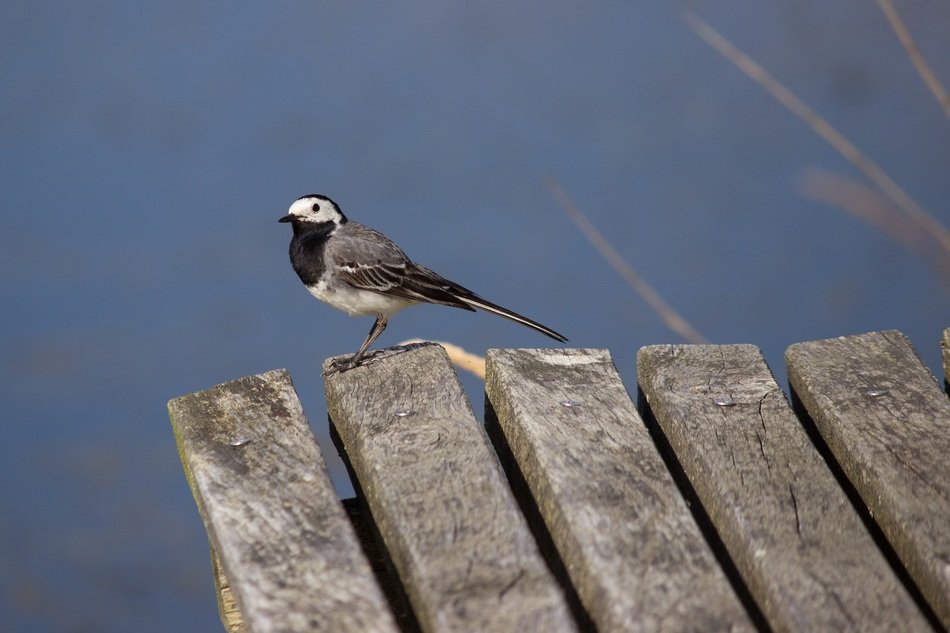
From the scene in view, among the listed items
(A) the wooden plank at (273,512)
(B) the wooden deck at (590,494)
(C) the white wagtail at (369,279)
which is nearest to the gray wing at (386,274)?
(C) the white wagtail at (369,279)

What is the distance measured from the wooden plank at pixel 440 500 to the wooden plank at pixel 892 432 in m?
0.68

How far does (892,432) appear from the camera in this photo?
241 cm

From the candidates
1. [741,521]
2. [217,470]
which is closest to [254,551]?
[217,470]

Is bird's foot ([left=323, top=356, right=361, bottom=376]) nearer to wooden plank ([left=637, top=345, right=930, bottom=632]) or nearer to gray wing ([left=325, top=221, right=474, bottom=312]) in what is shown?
wooden plank ([left=637, top=345, right=930, bottom=632])

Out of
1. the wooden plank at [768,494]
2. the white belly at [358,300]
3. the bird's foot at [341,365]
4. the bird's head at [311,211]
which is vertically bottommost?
the wooden plank at [768,494]

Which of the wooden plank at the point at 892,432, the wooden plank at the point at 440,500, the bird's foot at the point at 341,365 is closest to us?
the wooden plank at the point at 440,500

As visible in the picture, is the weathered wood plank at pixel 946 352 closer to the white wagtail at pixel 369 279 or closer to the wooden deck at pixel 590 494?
the wooden deck at pixel 590 494

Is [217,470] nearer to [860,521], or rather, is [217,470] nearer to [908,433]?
[860,521]

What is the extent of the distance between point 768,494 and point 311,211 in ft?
8.57

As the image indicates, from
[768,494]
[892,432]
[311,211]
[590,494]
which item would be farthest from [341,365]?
[311,211]

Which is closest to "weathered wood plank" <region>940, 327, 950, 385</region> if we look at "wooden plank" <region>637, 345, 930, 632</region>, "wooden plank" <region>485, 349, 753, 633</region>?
"wooden plank" <region>637, 345, 930, 632</region>

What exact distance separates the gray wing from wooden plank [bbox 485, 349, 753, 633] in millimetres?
1407

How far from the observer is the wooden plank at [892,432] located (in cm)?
213

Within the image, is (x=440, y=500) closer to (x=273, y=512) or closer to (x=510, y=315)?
(x=273, y=512)
